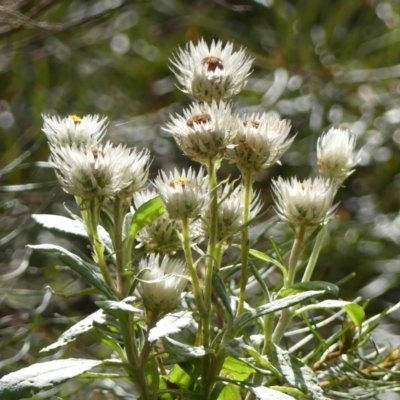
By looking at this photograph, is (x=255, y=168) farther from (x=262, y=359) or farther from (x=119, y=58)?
(x=119, y=58)

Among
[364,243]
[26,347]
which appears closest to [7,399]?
[26,347]

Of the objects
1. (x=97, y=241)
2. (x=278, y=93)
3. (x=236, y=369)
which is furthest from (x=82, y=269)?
(x=278, y=93)

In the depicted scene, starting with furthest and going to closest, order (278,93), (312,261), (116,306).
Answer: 1. (278,93)
2. (312,261)
3. (116,306)

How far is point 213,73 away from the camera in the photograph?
1.87 feet

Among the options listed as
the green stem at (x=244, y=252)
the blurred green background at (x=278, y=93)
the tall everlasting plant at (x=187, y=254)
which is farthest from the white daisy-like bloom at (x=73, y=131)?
the blurred green background at (x=278, y=93)

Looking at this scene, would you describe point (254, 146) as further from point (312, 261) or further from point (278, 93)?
point (278, 93)

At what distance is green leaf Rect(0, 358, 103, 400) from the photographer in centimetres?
47

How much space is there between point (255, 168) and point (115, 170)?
0.31 feet

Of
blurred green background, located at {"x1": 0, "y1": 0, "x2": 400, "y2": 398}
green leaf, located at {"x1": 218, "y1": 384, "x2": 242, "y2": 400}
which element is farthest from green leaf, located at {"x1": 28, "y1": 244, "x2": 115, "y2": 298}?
blurred green background, located at {"x1": 0, "y1": 0, "x2": 400, "y2": 398}

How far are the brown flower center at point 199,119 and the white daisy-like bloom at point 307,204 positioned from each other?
0.28 ft

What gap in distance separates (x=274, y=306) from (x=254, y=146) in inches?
4.3

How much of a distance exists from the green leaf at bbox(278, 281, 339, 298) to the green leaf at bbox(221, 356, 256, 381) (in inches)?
2.0

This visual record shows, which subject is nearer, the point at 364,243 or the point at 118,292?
the point at 118,292

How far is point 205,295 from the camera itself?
51cm
